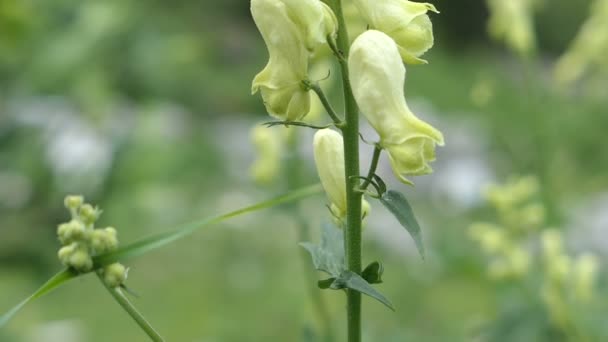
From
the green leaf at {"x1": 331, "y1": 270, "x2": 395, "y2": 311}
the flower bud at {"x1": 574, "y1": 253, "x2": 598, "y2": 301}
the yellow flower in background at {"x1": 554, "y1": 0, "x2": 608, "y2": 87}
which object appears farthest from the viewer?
the yellow flower in background at {"x1": 554, "y1": 0, "x2": 608, "y2": 87}

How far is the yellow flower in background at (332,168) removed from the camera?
670 mm

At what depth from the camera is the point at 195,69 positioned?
625 centimetres

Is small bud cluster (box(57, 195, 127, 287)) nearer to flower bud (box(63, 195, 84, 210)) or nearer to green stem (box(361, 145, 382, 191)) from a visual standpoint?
flower bud (box(63, 195, 84, 210))

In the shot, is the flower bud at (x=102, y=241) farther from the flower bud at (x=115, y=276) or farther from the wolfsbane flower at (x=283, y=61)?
the wolfsbane flower at (x=283, y=61)

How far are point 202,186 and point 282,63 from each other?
11.1 feet

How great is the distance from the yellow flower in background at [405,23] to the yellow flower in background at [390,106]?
2 cm

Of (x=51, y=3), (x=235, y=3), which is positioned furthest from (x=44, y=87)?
(x=235, y=3)

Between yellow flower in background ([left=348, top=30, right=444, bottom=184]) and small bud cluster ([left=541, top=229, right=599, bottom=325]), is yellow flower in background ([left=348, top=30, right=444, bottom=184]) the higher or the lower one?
the higher one

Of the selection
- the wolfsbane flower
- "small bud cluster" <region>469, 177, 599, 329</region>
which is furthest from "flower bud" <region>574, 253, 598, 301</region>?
the wolfsbane flower

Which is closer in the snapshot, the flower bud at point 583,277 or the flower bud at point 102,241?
the flower bud at point 102,241

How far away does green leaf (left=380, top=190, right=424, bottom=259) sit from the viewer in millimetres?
587

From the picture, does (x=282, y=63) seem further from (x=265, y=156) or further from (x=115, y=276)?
(x=265, y=156)

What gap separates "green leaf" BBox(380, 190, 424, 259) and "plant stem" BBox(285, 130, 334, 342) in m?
0.57

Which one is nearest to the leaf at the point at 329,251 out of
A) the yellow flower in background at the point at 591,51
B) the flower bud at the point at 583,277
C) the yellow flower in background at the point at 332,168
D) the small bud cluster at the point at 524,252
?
the yellow flower in background at the point at 332,168
